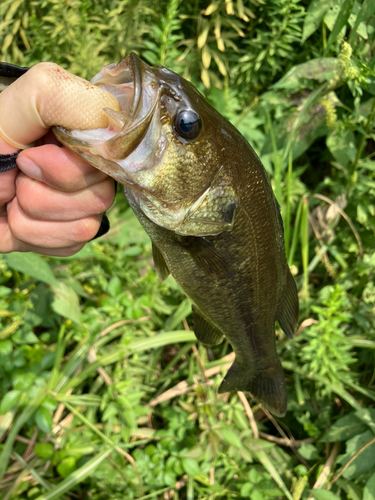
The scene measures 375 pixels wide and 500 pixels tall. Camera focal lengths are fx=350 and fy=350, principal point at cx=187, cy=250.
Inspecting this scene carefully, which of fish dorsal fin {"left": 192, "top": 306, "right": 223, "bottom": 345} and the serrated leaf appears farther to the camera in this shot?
the serrated leaf

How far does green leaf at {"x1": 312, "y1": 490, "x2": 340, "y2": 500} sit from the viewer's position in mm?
1548

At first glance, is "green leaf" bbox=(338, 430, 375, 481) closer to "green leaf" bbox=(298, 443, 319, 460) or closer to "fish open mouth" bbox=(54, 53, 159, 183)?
"green leaf" bbox=(298, 443, 319, 460)

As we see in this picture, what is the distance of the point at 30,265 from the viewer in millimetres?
1447

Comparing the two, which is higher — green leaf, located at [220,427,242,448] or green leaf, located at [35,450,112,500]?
green leaf, located at [220,427,242,448]

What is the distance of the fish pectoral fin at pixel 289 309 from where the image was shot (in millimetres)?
1207

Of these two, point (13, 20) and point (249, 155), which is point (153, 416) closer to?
point (249, 155)

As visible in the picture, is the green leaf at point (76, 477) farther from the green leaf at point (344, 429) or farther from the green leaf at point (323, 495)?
the green leaf at point (344, 429)

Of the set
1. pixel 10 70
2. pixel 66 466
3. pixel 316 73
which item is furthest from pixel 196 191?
pixel 316 73

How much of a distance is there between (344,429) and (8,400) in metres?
1.55

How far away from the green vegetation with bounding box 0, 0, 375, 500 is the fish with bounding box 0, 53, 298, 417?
67cm

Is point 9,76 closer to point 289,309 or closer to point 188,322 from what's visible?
point 289,309

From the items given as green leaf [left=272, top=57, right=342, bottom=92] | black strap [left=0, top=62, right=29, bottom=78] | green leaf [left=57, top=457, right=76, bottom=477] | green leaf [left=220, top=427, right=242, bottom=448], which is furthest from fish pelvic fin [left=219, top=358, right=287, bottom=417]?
green leaf [left=272, top=57, right=342, bottom=92]

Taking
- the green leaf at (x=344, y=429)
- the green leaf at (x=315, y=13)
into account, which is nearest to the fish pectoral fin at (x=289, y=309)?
the green leaf at (x=344, y=429)

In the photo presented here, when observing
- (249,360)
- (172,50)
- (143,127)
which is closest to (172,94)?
(143,127)
